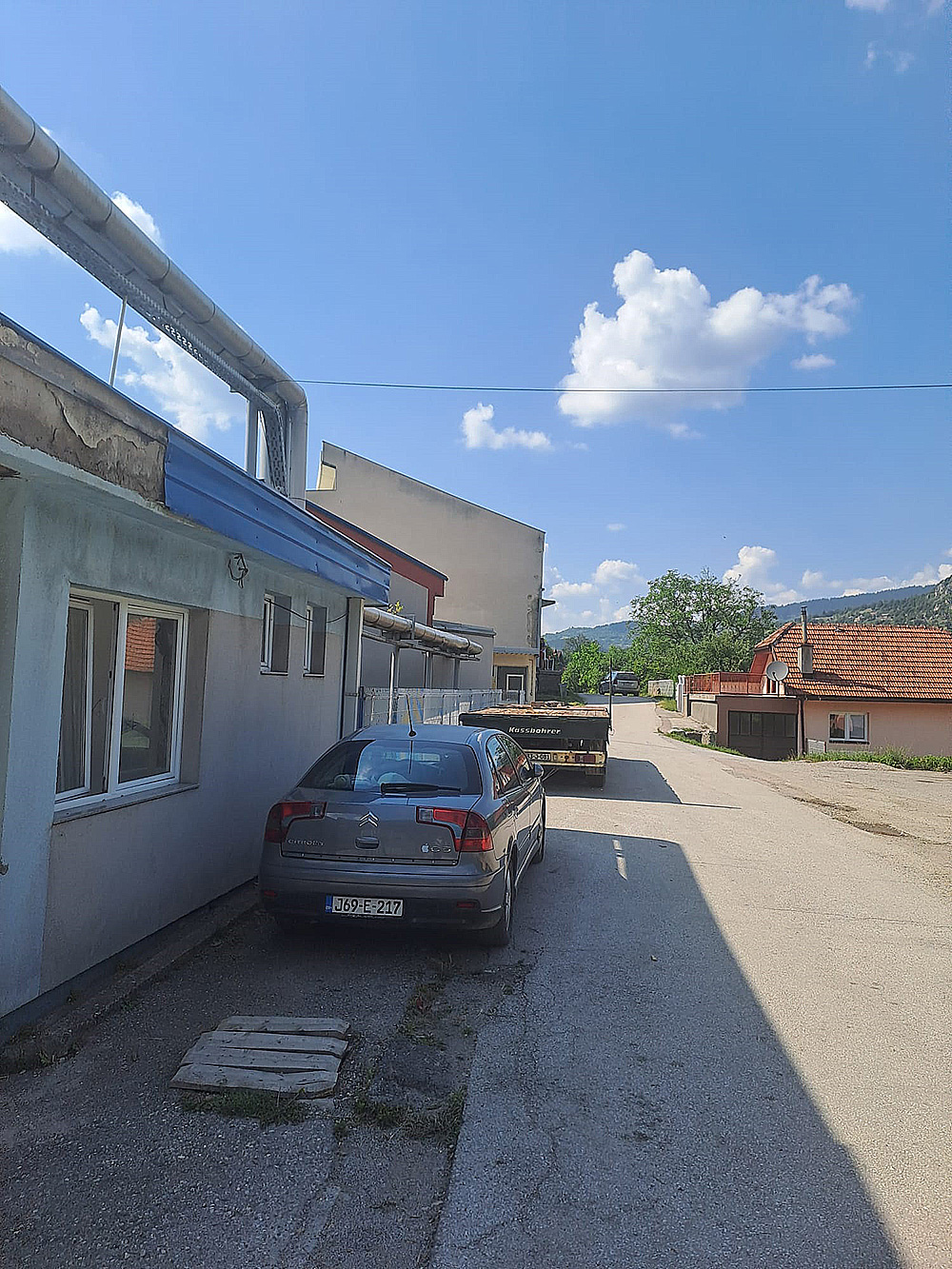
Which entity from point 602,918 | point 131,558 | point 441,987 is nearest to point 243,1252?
point 441,987

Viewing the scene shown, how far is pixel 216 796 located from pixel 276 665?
5.83 feet

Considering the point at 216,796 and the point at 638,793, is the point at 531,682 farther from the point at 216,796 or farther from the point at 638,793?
the point at 216,796

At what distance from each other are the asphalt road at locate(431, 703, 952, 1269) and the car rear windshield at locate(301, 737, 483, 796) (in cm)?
137

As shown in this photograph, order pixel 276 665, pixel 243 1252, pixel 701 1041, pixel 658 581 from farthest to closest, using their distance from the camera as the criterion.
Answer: pixel 658 581 → pixel 276 665 → pixel 701 1041 → pixel 243 1252

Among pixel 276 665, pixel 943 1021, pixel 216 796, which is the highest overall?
pixel 276 665

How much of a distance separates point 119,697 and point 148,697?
1.61ft

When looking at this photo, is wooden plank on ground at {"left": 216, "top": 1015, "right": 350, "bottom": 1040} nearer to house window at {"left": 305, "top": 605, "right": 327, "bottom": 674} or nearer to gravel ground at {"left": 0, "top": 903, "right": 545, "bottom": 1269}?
gravel ground at {"left": 0, "top": 903, "right": 545, "bottom": 1269}

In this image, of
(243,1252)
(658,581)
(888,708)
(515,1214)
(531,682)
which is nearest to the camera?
(243,1252)

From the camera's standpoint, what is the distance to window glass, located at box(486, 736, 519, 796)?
6.71 meters

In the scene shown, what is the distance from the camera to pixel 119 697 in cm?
546

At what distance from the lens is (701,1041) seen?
4.59m

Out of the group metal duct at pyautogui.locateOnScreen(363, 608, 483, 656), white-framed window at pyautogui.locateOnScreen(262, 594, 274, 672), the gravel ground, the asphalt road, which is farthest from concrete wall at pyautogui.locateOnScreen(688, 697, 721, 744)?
the gravel ground

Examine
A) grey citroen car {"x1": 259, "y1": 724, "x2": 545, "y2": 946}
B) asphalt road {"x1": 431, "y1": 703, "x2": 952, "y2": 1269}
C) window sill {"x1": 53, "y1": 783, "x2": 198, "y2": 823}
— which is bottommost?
asphalt road {"x1": 431, "y1": 703, "x2": 952, "y2": 1269}

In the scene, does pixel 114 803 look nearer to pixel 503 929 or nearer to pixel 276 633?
pixel 503 929
